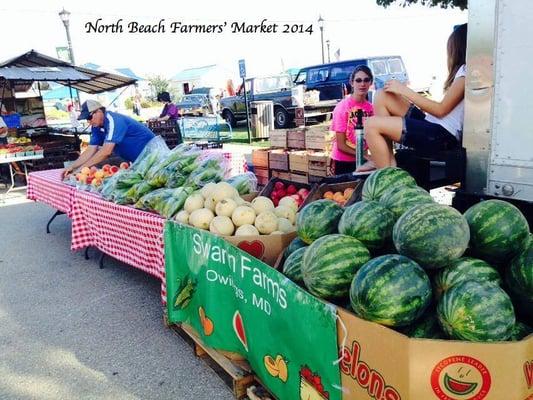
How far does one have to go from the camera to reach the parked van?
59.4 feet

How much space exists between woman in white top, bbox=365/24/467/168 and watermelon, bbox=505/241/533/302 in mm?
1871

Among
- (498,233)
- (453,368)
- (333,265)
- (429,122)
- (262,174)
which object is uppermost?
(429,122)

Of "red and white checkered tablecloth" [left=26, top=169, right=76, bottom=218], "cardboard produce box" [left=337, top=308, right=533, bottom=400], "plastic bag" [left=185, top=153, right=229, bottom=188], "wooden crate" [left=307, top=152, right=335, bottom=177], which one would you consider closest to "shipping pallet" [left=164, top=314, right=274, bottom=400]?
"cardboard produce box" [left=337, top=308, right=533, bottom=400]

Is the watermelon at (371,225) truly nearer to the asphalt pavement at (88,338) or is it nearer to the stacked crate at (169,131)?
the asphalt pavement at (88,338)

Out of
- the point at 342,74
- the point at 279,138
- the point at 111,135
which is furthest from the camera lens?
the point at 342,74

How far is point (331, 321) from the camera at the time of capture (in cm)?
A: 194

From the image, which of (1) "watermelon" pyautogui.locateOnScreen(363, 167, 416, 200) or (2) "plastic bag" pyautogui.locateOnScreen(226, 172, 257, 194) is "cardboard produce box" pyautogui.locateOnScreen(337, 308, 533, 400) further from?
(2) "plastic bag" pyautogui.locateOnScreen(226, 172, 257, 194)

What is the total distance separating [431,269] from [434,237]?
18cm

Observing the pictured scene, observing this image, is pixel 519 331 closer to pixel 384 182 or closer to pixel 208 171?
pixel 384 182

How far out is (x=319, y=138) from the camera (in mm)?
7793

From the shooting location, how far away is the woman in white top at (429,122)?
3.54 meters

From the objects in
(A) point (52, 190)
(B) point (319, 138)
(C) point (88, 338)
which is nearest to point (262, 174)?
(B) point (319, 138)

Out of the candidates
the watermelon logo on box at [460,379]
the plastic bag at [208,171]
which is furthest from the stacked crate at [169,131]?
the watermelon logo on box at [460,379]

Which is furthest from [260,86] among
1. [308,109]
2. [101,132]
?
[101,132]
